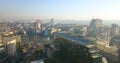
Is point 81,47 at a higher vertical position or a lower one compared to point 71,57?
higher

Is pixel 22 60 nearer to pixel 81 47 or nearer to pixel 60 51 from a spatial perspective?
pixel 60 51

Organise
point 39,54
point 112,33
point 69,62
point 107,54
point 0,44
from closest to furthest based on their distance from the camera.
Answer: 1. point 69,62
2. point 107,54
3. point 39,54
4. point 0,44
5. point 112,33

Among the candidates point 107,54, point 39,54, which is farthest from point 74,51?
point 39,54

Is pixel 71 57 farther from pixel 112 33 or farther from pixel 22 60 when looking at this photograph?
pixel 112 33

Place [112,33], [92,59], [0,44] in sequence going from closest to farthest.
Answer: [92,59] → [0,44] → [112,33]

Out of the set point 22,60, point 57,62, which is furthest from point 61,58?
point 22,60

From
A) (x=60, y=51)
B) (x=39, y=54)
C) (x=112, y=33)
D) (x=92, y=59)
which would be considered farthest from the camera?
(x=112, y=33)

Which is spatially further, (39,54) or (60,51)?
(39,54)

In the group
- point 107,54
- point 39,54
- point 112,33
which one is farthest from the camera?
point 112,33

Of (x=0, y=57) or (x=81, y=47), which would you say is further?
(x=0, y=57)
